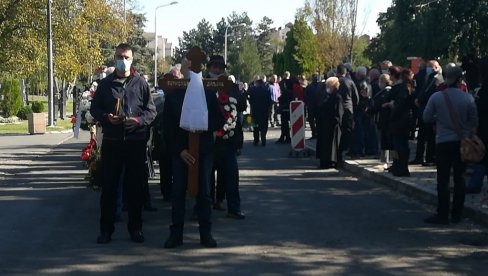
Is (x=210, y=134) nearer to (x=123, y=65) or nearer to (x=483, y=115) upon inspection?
(x=123, y=65)

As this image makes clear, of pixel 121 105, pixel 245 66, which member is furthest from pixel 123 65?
pixel 245 66

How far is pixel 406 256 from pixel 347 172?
7.59 m

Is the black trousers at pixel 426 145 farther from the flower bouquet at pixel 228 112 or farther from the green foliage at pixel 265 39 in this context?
the green foliage at pixel 265 39

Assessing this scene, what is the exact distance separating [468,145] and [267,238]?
255cm

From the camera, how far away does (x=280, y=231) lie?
9.36 metres

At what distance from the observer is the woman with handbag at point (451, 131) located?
9641 mm

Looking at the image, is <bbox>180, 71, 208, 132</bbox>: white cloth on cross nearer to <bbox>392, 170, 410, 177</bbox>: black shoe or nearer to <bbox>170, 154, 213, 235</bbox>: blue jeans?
<bbox>170, 154, 213, 235</bbox>: blue jeans

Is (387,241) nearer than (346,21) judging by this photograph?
Yes

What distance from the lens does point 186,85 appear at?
323 inches

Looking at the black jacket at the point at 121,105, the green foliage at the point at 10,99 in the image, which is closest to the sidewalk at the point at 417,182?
the black jacket at the point at 121,105

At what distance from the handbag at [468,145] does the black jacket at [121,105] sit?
356cm

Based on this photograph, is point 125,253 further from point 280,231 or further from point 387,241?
point 387,241

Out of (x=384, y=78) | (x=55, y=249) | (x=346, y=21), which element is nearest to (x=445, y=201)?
(x=55, y=249)

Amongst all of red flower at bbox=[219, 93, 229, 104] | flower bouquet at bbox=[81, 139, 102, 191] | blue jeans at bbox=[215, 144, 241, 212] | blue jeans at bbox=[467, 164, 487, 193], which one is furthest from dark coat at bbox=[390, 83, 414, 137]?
flower bouquet at bbox=[81, 139, 102, 191]
